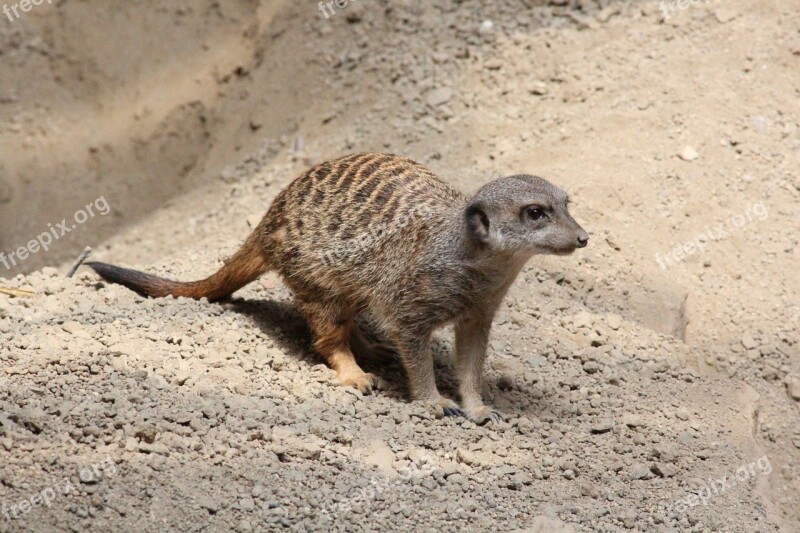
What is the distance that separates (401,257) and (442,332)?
2.45 feet

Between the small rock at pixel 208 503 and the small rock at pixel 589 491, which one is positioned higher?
the small rock at pixel 208 503

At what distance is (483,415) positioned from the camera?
10.8 ft

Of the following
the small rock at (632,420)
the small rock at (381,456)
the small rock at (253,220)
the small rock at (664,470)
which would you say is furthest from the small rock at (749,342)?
the small rock at (253,220)

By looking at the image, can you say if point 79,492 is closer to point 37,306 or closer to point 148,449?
point 148,449

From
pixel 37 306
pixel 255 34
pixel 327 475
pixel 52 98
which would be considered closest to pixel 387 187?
pixel 327 475

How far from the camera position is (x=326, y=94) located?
5.26m

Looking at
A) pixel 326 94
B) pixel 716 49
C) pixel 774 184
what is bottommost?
pixel 774 184

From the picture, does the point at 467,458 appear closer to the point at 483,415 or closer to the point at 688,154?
the point at 483,415

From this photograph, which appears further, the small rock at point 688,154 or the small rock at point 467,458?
the small rock at point 688,154

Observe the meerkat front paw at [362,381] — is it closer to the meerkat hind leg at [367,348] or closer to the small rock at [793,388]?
the meerkat hind leg at [367,348]

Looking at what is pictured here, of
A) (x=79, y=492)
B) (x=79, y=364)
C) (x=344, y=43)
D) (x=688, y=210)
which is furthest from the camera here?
(x=344, y=43)

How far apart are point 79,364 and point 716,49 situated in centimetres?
367

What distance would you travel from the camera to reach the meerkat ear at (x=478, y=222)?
9.82 ft

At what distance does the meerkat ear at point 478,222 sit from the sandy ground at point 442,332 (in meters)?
0.67
